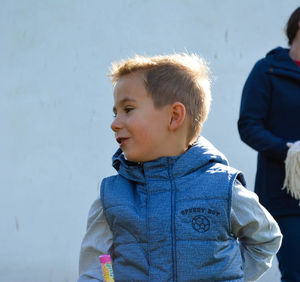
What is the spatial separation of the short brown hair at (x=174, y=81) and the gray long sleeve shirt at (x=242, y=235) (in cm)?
25

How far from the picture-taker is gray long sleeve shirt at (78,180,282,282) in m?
1.85

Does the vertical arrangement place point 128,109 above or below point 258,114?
above

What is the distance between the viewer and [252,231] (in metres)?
1.89

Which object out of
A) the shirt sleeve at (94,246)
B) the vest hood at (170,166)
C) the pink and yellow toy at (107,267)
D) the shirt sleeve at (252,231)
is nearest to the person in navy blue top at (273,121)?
the shirt sleeve at (252,231)

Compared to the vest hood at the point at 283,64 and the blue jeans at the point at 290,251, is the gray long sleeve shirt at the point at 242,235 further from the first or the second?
the vest hood at the point at 283,64

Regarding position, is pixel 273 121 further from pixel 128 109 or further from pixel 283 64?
pixel 128 109

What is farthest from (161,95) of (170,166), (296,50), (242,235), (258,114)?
(296,50)

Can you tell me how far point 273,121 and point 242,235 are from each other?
106cm

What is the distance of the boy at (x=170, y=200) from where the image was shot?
1782 millimetres

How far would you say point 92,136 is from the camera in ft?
13.3

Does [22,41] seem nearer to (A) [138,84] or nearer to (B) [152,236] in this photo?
(A) [138,84]

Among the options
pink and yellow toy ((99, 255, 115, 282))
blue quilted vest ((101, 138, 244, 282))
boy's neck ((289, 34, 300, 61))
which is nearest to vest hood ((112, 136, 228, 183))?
blue quilted vest ((101, 138, 244, 282))

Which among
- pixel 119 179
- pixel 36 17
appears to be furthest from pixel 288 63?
pixel 36 17

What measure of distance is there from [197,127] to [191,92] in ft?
0.34
